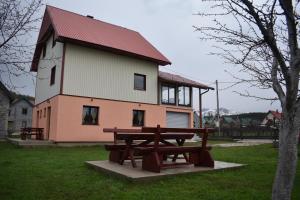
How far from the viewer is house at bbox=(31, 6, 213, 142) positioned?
56.5ft

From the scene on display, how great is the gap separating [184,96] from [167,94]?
6.29 ft

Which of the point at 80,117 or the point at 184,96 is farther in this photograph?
the point at 184,96

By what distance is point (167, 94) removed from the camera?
2295 centimetres

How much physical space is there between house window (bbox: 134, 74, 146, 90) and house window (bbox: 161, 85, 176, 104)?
1922mm

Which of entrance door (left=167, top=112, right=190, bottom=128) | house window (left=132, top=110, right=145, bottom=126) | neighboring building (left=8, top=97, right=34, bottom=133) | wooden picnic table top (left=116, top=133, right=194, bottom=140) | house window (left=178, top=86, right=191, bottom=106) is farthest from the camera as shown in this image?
neighboring building (left=8, top=97, right=34, bottom=133)

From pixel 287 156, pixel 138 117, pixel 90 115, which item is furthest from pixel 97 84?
pixel 287 156

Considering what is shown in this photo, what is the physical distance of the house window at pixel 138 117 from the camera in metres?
20.4

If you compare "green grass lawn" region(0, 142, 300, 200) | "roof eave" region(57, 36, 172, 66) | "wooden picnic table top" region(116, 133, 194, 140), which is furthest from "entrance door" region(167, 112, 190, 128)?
"green grass lawn" region(0, 142, 300, 200)

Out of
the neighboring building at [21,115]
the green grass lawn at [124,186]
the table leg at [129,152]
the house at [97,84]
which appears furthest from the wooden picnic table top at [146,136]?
the neighboring building at [21,115]

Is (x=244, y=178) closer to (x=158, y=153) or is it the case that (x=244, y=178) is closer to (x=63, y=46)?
(x=158, y=153)

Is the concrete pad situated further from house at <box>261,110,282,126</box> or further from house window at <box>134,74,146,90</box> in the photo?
house window at <box>134,74,146,90</box>

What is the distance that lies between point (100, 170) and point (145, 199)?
99.0 inches

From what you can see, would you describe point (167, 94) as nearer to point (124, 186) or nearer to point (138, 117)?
point (138, 117)

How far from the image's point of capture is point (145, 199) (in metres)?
4.54
